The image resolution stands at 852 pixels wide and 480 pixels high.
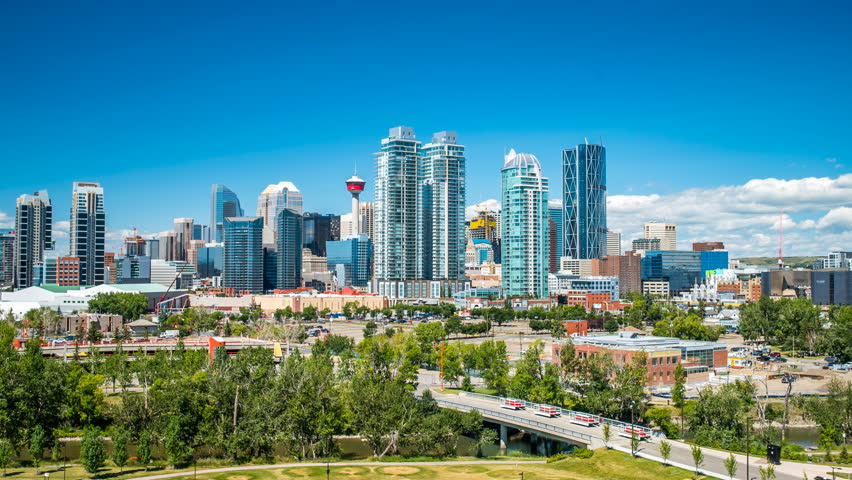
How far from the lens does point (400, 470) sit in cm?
5094

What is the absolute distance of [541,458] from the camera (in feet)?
186

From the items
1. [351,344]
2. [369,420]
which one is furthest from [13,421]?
[351,344]

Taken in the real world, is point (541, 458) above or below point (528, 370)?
below

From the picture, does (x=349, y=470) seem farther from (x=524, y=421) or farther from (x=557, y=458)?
(x=524, y=421)

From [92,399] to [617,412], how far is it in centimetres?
4361

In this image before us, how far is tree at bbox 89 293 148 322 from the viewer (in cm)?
16400

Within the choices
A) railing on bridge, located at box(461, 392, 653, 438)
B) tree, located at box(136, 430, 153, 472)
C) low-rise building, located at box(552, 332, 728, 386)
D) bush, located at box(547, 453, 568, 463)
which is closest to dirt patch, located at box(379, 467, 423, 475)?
bush, located at box(547, 453, 568, 463)

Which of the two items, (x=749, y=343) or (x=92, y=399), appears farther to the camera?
(x=749, y=343)

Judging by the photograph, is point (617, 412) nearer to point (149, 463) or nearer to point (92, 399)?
point (149, 463)

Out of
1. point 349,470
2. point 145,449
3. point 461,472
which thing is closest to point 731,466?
point 461,472

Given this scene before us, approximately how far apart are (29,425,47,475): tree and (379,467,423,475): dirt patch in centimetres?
2355

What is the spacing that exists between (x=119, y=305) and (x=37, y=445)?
116m

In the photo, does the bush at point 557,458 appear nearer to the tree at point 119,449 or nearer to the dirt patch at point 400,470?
the dirt patch at point 400,470

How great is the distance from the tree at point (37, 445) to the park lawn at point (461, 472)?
2.00 m
